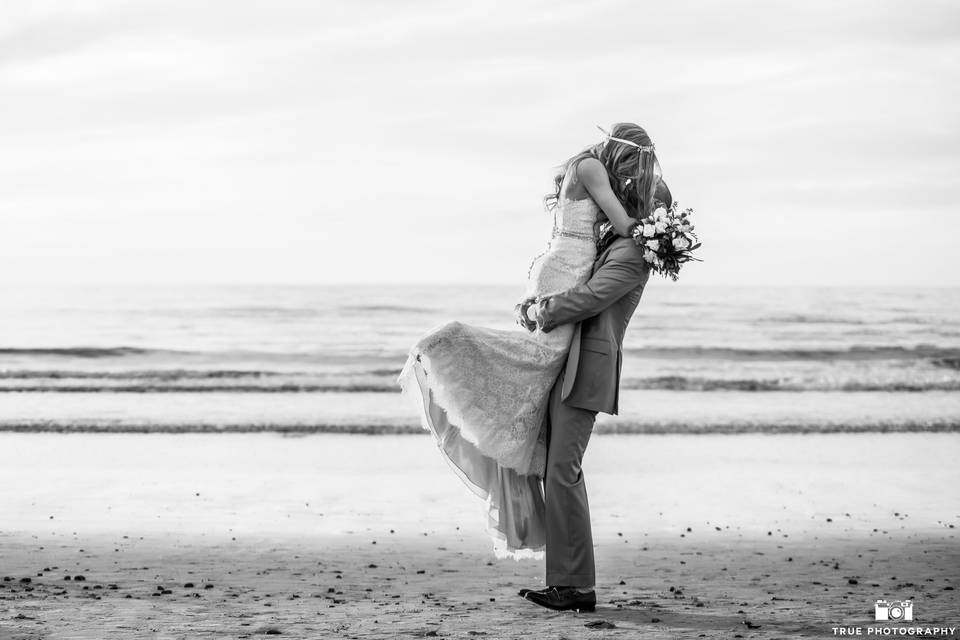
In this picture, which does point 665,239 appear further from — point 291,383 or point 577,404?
point 291,383

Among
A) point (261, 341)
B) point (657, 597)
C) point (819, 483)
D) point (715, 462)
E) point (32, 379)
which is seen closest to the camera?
point (657, 597)

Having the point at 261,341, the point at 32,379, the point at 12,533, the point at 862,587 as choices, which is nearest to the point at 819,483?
the point at 862,587

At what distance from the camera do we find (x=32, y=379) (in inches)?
675

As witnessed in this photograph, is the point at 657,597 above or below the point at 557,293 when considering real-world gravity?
below

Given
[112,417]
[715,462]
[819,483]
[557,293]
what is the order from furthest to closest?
[112,417] → [715,462] → [819,483] → [557,293]

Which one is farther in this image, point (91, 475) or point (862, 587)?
point (91, 475)

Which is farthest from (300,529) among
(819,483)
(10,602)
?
(819,483)

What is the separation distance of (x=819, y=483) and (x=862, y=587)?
10.5 ft

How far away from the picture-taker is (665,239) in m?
3.73

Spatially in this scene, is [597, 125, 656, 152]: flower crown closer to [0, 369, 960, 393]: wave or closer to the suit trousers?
the suit trousers

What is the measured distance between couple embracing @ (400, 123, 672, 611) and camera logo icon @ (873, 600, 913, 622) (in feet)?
3.82

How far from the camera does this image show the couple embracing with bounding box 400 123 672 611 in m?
3.85

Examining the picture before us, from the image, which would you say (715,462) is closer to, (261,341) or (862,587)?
(862,587)

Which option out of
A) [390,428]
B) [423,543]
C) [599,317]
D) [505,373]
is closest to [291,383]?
[390,428]
